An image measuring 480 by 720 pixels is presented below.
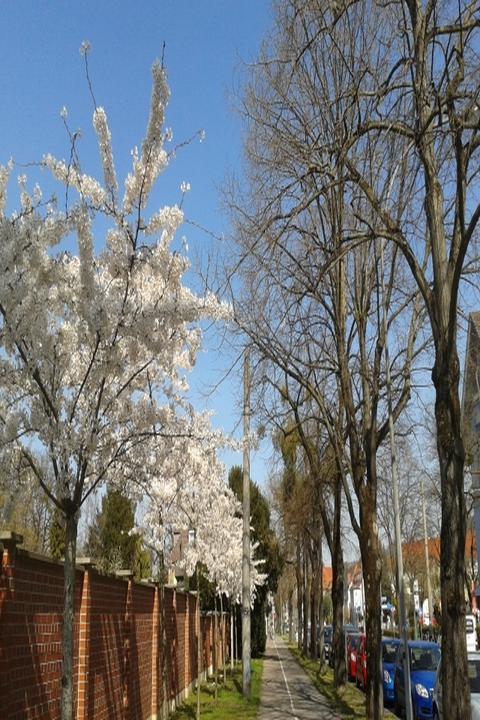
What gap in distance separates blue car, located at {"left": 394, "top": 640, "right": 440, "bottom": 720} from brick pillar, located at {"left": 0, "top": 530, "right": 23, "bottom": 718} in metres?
13.6

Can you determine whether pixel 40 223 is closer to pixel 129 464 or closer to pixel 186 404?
pixel 129 464

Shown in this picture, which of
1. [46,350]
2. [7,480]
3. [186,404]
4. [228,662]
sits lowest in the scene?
[228,662]

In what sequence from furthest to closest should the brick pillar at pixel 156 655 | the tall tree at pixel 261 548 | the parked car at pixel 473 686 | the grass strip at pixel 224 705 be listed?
the tall tree at pixel 261 548
the grass strip at pixel 224 705
the brick pillar at pixel 156 655
the parked car at pixel 473 686

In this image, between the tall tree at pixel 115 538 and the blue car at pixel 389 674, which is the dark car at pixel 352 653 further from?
the tall tree at pixel 115 538

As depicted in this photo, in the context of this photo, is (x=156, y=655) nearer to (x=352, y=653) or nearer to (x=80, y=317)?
(x=80, y=317)

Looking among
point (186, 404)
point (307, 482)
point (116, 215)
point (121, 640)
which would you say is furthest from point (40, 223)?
point (307, 482)

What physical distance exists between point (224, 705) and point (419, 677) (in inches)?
196

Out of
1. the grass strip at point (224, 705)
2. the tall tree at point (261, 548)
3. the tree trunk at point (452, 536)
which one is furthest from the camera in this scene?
the tall tree at point (261, 548)

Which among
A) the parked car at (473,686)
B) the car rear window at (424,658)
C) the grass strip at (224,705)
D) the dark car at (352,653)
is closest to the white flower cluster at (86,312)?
the parked car at (473,686)

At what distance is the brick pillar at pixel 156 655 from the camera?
1634cm

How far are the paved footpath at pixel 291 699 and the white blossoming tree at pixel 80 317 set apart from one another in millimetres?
13363

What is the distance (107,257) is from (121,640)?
24.0ft

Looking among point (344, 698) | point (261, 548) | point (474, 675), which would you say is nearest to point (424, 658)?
point (344, 698)

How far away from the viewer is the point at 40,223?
699 centimetres
